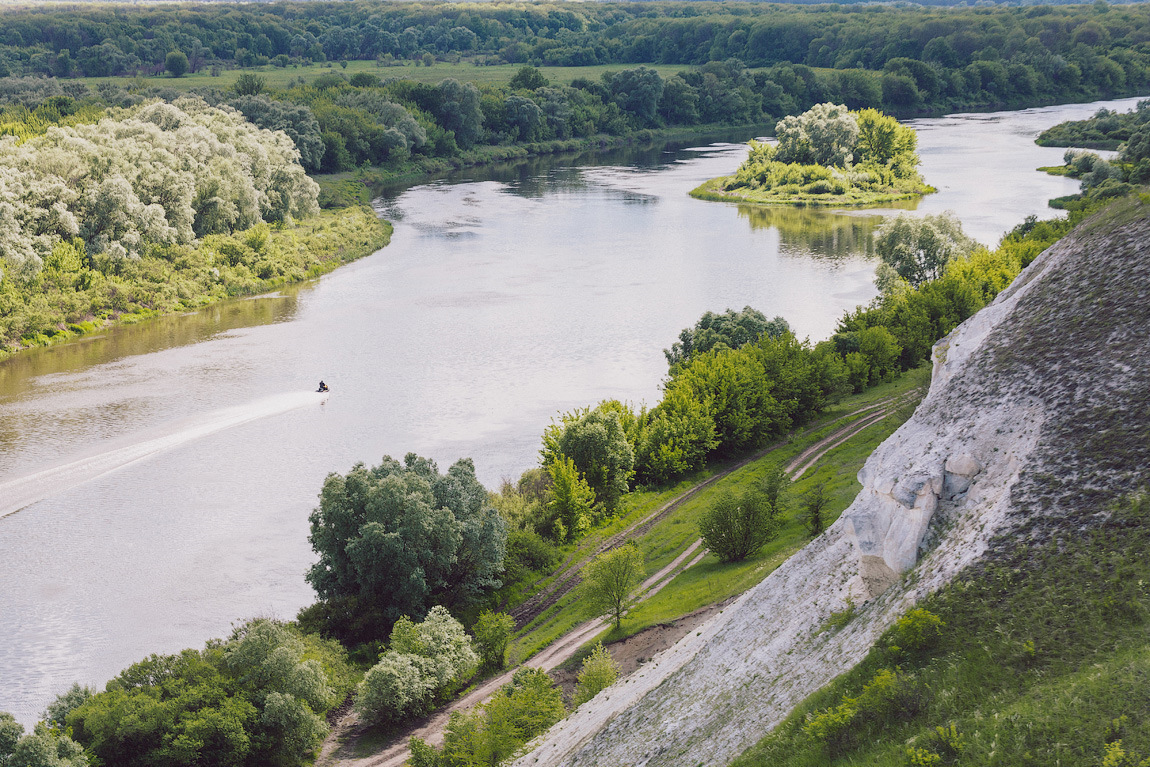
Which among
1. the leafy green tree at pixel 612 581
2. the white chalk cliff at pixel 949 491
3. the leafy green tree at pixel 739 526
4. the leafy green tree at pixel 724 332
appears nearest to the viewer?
the white chalk cliff at pixel 949 491

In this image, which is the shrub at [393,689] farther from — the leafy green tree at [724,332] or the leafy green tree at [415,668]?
the leafy green tree at [724,332]

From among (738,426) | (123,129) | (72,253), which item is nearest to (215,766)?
(738,426)

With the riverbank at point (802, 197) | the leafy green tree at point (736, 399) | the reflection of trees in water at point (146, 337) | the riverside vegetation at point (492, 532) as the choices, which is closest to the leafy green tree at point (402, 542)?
the riverside vegetation at point (492, 532)

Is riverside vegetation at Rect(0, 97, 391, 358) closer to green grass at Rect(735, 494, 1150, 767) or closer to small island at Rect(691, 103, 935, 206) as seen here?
small island at Rect(691, 103, 935, 206)

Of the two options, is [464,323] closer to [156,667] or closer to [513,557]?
[513,557]

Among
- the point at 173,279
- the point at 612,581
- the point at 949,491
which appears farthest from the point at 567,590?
the point at 173,279
